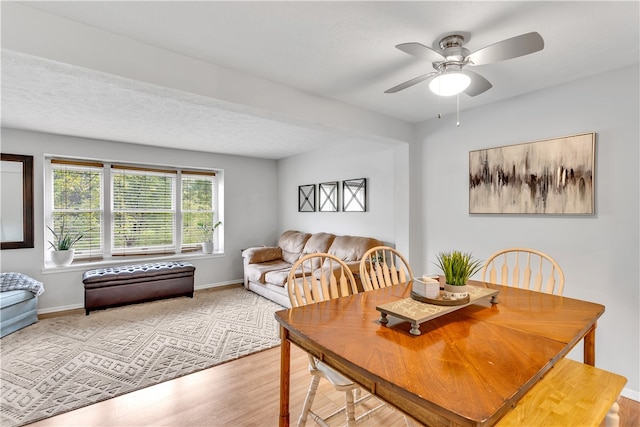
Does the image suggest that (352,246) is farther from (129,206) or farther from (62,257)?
(62,257)

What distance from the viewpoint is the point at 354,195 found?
4652 millimetres

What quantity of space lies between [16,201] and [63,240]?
0.72 metres

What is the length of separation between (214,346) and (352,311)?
2.12 meters

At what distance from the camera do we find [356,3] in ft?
5.08

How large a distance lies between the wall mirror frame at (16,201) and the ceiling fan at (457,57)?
4.92m

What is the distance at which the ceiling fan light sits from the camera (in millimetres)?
1736

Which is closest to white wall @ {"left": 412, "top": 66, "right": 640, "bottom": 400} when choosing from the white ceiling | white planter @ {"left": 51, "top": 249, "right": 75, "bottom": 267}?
the white ceiling

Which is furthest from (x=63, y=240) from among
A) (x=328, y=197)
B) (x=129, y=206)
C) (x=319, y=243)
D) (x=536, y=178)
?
(x=536, y=178)

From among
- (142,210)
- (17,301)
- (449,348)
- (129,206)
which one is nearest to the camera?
(449,348)

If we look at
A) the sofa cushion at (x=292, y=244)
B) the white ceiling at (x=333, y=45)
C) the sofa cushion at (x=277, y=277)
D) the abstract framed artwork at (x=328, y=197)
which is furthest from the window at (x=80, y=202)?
the abstract framed artwork at (x=328, y=197)

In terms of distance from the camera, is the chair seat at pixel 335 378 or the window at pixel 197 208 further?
the window at pixel 197 208

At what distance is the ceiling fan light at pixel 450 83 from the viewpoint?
1736 millimetres

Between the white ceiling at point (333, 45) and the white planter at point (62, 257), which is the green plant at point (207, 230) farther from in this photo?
the white ceiling at point (333, 45)

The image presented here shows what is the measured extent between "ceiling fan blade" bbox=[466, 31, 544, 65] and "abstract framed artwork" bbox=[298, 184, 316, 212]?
3878mm
